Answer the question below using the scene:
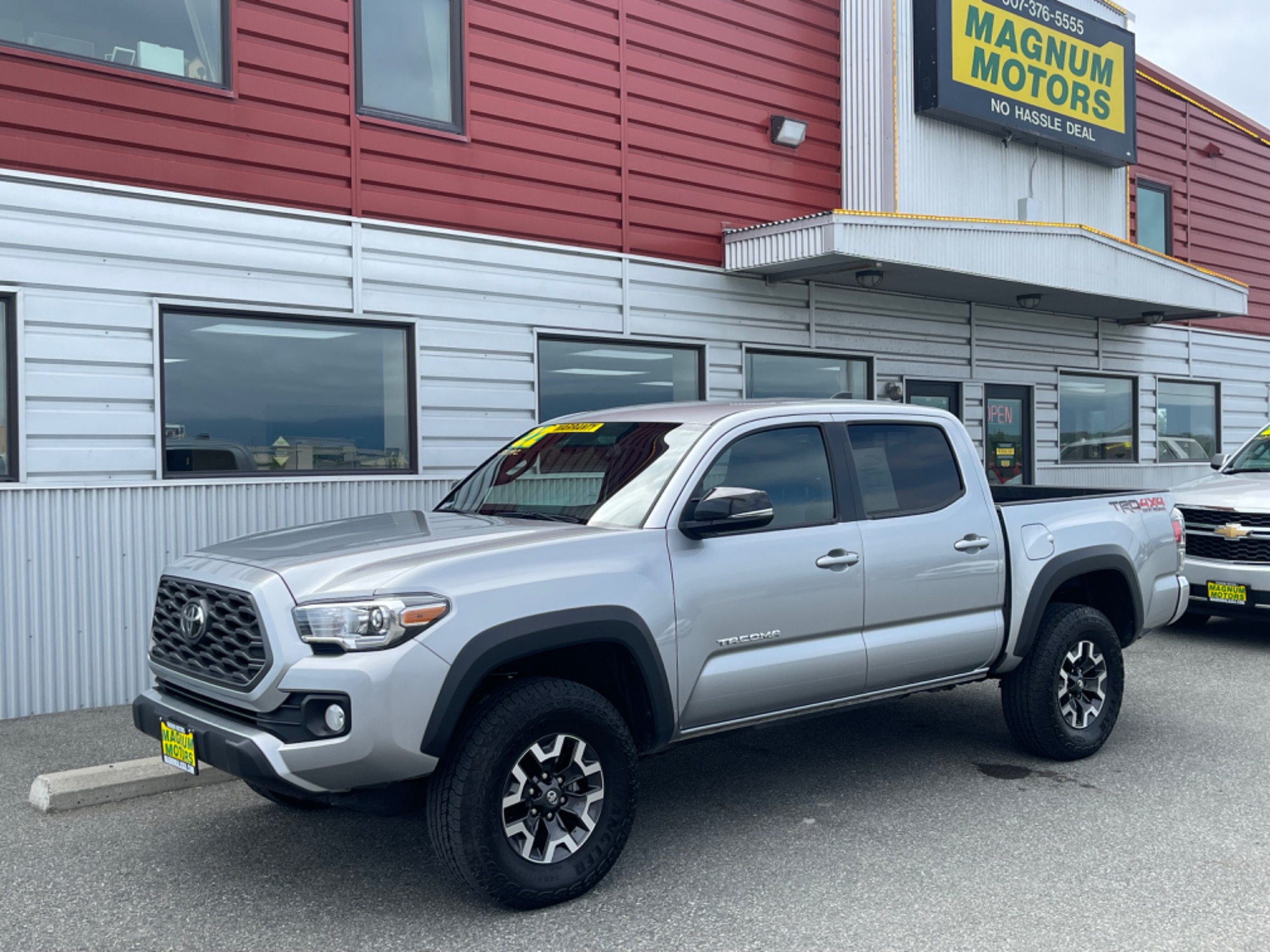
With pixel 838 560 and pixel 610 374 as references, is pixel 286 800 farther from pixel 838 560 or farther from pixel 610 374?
pixel 610 374

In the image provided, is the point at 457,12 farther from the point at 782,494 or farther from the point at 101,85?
the point at 782,494

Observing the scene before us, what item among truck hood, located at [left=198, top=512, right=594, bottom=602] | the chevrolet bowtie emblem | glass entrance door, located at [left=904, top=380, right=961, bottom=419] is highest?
glass entrance door, located at [left=904, top=380, right=961, bottom=419]

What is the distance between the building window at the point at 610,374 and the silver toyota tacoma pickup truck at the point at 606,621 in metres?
4.19

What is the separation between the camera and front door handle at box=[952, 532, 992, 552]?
17.7 ft

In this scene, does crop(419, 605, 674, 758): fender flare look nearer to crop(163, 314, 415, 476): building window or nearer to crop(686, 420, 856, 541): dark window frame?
crop(686, 420, 856, 541): dark window frame

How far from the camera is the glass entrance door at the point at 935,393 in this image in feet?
41.9

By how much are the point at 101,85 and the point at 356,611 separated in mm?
5376

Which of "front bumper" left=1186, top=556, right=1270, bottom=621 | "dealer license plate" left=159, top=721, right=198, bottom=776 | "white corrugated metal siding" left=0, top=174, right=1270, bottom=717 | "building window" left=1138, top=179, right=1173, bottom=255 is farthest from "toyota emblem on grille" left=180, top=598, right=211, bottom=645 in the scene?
"building window" left=1138, top=179, right=1173, bottom=255

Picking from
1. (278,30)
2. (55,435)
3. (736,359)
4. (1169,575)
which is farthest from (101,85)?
(1169,575)

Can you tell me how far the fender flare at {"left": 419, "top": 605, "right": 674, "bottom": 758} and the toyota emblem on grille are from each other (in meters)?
1.01

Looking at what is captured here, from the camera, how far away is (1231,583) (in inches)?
357

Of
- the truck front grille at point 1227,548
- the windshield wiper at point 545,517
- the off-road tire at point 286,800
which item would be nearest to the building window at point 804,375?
the truck front grille at point 1227,548

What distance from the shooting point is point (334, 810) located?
522cm

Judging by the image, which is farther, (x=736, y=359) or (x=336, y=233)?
(x=736, y=359)
